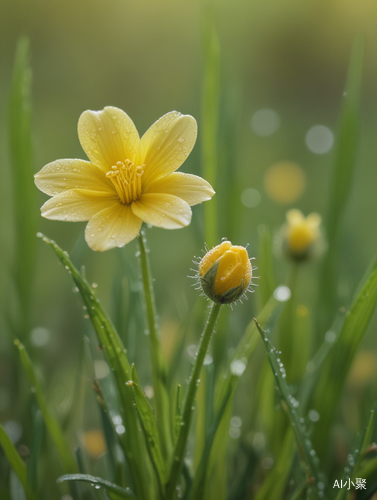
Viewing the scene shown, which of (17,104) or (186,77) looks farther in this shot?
(186,77)

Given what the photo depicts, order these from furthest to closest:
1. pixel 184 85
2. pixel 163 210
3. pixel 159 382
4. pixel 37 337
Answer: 1. pixel 184 85
2. pixel 37 337
3. pixel 159 382
4. pixel 163 210

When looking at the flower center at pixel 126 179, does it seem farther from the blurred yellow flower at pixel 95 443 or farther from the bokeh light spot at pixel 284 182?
the bokeh light spot at pixel 284 182

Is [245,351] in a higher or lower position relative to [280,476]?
higher

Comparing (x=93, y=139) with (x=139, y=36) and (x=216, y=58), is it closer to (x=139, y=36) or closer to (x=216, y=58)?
(x=216, y=58)

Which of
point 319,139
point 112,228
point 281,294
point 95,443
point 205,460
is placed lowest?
point 95,443

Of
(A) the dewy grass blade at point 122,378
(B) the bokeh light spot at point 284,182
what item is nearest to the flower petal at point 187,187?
(A) the dewy grass blade at point 122,378

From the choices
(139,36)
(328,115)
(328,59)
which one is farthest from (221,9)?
(328,115)

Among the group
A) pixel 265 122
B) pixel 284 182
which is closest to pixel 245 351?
pixel 284 182

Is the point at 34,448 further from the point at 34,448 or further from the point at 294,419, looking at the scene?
the point at 294,419
